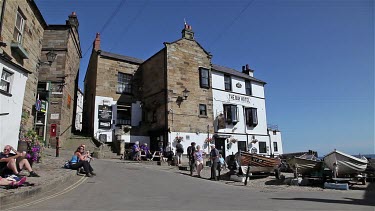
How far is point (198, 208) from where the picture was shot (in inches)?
274

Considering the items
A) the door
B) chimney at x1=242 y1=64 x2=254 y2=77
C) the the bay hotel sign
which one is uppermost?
chimney at x1=242 y1=64 x2=254 y2=77

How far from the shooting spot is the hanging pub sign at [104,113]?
26.4m

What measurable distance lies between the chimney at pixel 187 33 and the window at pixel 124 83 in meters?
6.89

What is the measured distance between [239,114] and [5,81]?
74.2 feet

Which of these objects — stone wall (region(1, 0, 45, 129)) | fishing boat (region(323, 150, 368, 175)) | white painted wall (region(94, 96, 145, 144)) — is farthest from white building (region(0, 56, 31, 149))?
fishing boat (region(323, 150, 368, 175))

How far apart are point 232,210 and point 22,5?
536 inches

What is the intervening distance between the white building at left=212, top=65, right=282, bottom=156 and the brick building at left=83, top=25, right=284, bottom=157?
65cm

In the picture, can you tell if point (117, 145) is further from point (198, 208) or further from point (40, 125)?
point (198, 208)

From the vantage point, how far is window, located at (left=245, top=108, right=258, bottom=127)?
100 ft

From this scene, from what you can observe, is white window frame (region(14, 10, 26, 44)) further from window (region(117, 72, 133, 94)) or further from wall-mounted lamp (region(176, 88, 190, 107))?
window (region(117, 72, 133, 94))

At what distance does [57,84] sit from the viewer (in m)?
23.2

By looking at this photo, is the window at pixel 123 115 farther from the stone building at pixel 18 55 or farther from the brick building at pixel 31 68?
the stone building at pixel 18 55

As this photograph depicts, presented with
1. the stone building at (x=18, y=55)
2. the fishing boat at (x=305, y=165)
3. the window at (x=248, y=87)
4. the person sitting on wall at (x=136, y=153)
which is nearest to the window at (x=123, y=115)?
the person sitting on wall at (x=136, y=153)

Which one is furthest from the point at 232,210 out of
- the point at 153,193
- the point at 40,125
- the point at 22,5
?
the point at 40,125
